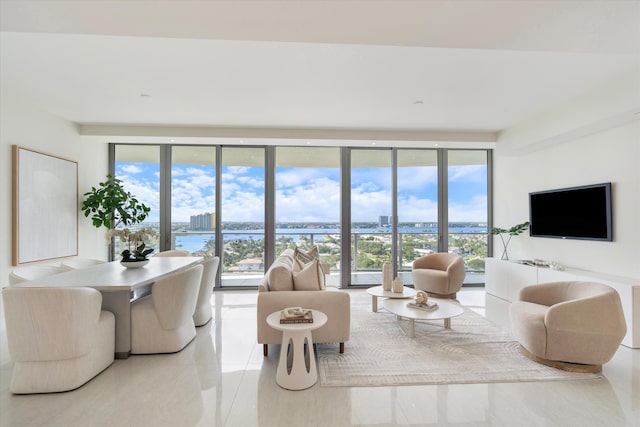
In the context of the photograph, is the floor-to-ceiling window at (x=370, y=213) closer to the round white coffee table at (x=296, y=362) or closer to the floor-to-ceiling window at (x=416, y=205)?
the floor-to-ceiling window at (x=416, y=205)

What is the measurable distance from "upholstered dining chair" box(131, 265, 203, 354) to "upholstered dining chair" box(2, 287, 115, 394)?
0.56m

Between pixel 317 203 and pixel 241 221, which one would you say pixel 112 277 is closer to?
pixel 241 221

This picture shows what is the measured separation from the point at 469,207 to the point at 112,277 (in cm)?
569

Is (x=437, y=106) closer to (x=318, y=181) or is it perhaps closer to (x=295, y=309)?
(x=318, y=181)

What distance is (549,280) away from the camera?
3.81 metres

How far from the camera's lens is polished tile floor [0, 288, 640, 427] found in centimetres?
193

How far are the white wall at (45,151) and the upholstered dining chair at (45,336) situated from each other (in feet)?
6.24

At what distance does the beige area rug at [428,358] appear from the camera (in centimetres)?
242

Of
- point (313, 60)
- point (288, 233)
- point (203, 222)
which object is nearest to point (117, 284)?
point (313, 60)

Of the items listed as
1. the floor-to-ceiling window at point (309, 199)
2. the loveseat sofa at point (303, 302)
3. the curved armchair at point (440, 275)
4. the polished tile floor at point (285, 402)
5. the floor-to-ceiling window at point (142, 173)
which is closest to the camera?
the polished tile floor at point (285, 402)

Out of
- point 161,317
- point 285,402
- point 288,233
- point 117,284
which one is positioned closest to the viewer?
point 285,402

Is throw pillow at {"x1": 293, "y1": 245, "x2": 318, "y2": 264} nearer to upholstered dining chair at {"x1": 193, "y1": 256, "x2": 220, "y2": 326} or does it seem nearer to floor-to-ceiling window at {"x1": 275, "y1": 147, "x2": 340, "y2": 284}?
upholstered dining chair at {"x1": 193, "y1": 256, "x2": 220, "y2": 326}

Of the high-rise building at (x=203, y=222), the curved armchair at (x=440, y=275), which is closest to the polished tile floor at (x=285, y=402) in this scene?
the curved armchair at (x=440, y=275)

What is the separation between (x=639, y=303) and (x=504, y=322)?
4.00 feet
